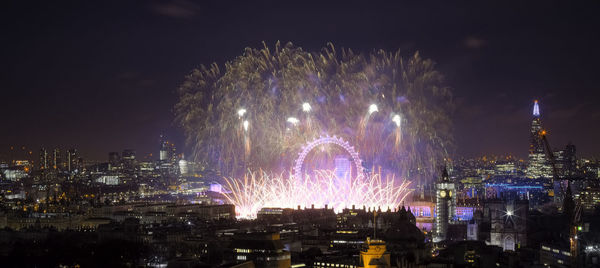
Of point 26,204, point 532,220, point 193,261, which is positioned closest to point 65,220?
point 26,204

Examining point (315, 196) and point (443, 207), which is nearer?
point (315, 196)

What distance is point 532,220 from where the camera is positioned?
436ft

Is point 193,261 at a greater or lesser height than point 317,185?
lesser

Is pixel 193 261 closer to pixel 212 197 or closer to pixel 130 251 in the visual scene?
pixel 130 251

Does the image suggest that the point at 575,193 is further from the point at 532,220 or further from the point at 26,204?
the point at 26,204

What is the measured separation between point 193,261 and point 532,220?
6795 centimetres

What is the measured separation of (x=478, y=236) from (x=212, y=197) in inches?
3549

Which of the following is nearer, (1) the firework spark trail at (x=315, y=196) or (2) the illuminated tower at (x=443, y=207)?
Answer: (1) the firework spark trail at (x=315, y=196)

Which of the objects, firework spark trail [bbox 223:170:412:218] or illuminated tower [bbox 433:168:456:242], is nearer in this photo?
firework spark trail [bbox 223:170:412:218]

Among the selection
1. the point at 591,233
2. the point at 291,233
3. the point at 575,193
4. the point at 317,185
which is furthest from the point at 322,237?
the point at 575,193

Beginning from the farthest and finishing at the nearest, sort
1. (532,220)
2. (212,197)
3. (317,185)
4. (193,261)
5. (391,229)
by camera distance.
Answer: (212,197), (532,220), (317,185), (391,229), (193,261)

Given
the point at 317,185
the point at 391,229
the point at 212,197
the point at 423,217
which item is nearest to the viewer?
the point at 391,229

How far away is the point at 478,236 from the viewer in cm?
11950

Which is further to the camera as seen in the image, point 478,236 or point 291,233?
point 478,236
